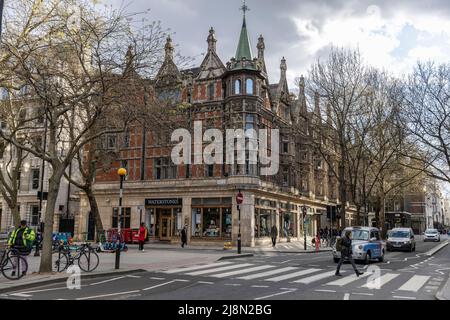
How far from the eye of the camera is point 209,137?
37094 mm

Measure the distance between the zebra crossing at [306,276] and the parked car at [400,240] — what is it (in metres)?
15.4

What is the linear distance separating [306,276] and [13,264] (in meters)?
9.77

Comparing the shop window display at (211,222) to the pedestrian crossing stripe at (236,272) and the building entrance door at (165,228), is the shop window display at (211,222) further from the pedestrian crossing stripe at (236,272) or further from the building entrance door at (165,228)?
the pedestrian crossing stripe at (236,272)

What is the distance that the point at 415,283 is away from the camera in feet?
44.5

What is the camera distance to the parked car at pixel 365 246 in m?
20.2

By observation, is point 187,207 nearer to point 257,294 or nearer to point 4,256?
point 4,256

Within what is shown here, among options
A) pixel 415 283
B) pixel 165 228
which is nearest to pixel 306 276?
pixel 415 283

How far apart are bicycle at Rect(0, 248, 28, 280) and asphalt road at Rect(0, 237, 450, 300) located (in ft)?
5.09

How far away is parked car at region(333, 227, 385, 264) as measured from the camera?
2017cm

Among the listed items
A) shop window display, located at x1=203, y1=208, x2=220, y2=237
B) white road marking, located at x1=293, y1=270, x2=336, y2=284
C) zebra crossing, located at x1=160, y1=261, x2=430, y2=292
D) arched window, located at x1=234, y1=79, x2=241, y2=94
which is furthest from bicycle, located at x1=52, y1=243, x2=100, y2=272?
arched window, located at x1=234, y1=79, x2=241, y2=94

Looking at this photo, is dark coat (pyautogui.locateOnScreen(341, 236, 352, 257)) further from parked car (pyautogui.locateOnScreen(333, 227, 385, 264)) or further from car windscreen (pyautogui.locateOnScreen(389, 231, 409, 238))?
car windscreen (pyautogui.locateOnScreen(389, 231, 409, 238))

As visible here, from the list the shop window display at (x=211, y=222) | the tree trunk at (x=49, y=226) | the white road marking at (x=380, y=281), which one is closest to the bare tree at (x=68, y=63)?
the tree trunk at (x=49, y=226)

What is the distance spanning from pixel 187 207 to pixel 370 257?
771 inches
